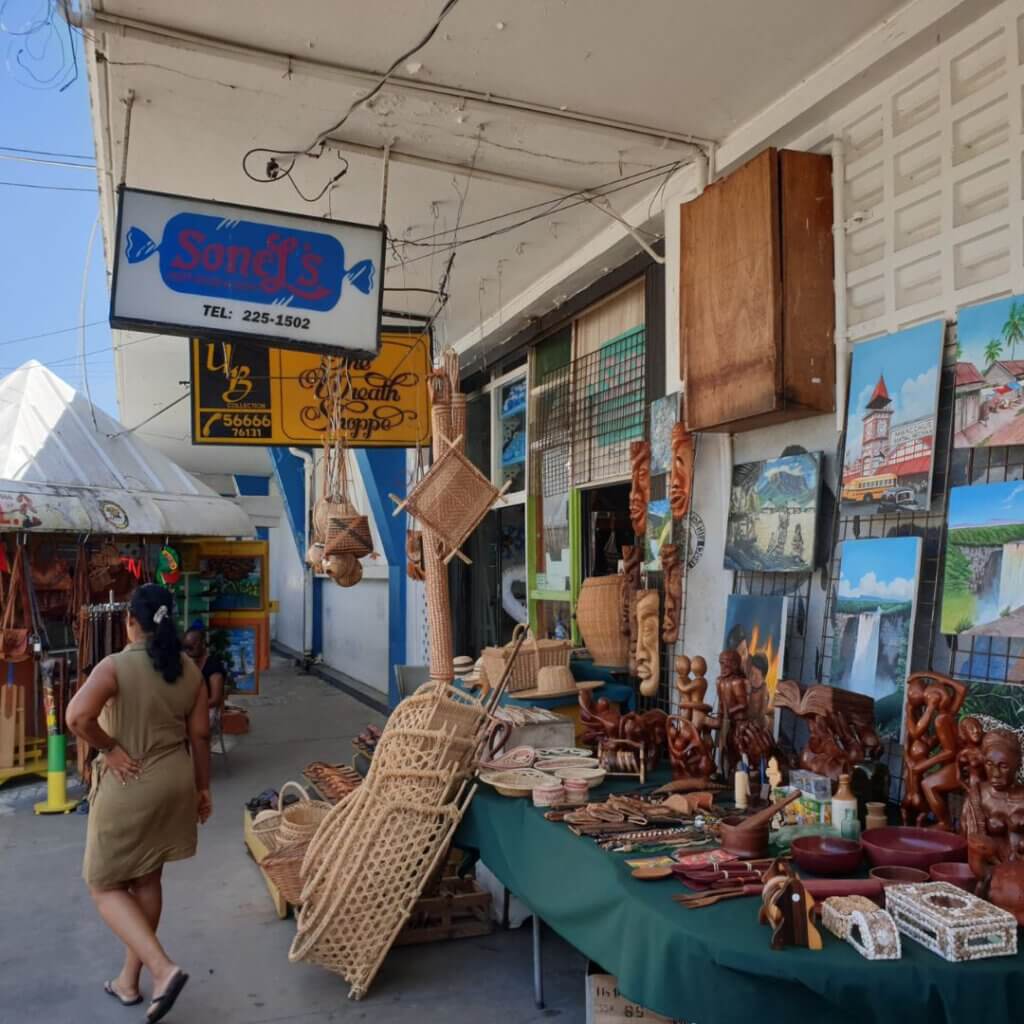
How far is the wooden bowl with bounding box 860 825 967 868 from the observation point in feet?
7.66

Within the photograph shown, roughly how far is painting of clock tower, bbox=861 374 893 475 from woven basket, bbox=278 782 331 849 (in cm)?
268

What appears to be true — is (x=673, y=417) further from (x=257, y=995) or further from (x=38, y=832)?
(x=38, y=832)

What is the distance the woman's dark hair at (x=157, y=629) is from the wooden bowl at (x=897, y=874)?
2.52 meters

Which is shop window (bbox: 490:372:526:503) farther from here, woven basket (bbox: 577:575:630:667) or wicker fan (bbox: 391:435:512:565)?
wicker fan (bbox: 391:435:512:565)

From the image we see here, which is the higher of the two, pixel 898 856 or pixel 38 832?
pixel 898 856

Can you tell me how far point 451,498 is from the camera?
416cm

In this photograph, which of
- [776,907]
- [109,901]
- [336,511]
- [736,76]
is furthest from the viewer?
[336,511]

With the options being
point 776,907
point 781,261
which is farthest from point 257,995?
point 781,261

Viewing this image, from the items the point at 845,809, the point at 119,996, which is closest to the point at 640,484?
the point at 845,809

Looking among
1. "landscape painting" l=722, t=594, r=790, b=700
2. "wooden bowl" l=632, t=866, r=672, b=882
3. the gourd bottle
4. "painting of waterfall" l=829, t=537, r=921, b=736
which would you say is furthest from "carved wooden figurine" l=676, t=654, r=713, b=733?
"wooden bowl" l=632, t=866, r=672, b=882

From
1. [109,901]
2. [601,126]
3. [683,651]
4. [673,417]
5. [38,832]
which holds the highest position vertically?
[601,126]

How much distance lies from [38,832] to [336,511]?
278 cm

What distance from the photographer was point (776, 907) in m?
2.04

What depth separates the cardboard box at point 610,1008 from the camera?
271cm
